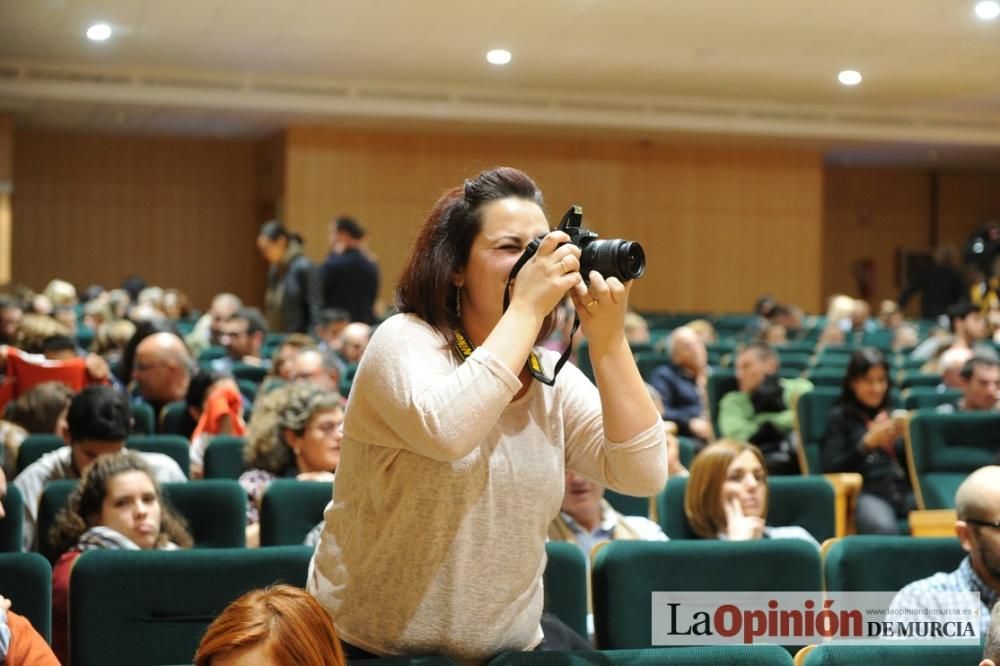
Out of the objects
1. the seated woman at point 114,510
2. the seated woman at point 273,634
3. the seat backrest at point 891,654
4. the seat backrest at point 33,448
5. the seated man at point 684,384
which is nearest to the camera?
the seated woman at point 273,634

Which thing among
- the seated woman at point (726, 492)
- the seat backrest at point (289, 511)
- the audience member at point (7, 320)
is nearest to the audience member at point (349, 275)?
the audience member at point (7, 320)

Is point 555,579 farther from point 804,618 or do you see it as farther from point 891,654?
point 891,654

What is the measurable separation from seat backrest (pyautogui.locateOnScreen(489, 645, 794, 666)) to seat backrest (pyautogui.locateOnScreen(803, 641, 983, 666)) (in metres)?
0.07

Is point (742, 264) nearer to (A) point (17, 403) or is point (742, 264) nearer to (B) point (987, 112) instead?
(B) point (987, 112)

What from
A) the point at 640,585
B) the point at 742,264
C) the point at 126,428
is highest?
the point at 742,264

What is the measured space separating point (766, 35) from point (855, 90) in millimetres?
3701

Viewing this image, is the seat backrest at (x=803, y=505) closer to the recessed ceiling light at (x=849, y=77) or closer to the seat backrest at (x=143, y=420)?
the seat backrest at (x=143, y=420)

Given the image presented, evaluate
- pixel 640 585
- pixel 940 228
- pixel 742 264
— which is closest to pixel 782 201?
pixel 742 264

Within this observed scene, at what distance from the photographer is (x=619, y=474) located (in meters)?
2.03

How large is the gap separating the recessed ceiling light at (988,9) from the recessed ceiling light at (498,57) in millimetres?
4572

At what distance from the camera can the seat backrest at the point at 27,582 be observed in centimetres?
284

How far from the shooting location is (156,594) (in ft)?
9.53

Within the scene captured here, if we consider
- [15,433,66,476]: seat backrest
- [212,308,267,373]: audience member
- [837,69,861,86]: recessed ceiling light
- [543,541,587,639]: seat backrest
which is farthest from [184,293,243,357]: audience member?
[837,69,861,86]: recessed ceiling light

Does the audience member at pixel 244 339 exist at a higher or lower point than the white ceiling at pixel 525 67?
lower
